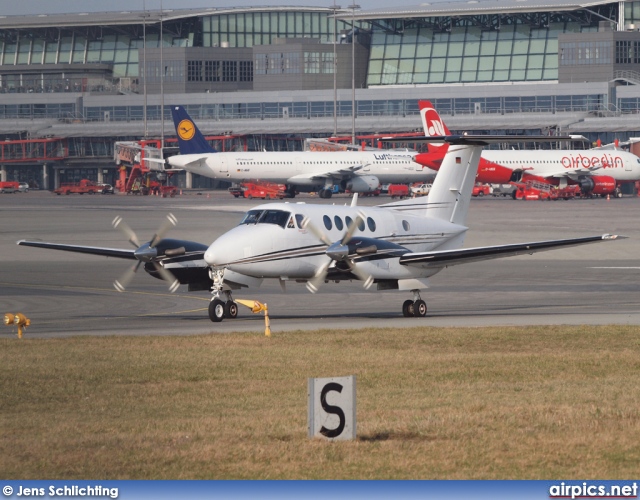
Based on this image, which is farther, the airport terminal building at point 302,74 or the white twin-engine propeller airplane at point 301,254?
the airport terminal building at point 302,74

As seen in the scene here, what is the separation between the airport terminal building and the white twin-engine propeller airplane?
106603 mm

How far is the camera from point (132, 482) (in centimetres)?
1093

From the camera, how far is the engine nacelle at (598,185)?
10406 cm

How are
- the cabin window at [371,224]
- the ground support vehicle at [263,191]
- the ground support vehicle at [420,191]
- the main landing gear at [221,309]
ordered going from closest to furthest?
the main landing gear at [221,309]
the cabin window at [371,224]
the ground support vehicle at [420,191]
the ground support vehicle at [263,191]

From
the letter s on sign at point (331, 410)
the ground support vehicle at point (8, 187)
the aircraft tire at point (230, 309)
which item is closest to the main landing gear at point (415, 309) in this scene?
the aircraft tire at point (230, 309)

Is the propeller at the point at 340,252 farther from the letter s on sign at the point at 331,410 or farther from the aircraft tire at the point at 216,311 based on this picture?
the letter s on sign at the point at 331,410

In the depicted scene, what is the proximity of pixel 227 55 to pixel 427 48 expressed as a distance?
30614mm

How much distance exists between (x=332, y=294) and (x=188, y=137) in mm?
69438

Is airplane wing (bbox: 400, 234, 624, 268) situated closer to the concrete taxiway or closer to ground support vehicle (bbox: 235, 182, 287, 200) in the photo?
the concrete taxiway

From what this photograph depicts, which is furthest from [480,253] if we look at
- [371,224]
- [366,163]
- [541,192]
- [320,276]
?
[366,163]

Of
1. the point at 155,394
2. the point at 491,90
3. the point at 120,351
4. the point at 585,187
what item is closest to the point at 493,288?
the point at 120,351

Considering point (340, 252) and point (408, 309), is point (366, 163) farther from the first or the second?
point (340, 252)

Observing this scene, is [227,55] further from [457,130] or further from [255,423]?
[255,423]

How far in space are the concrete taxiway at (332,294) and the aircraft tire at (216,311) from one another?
16.6 inches
